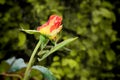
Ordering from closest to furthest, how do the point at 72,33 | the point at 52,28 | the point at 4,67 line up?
1. the point at 52,28
2. the point at 4,67
3. the point at 72,33

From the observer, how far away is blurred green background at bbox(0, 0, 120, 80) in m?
2.36

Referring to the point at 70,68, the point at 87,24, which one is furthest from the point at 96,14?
the point at 70,68

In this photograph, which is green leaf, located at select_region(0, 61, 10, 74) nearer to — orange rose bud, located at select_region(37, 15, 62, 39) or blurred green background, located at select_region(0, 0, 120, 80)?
orange rose bud, located at select_region(37, 15, 62, 39)

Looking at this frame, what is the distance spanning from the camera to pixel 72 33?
254 centimetres

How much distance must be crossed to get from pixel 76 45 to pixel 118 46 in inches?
20.0

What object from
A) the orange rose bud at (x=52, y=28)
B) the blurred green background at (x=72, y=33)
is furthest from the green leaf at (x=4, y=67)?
the blurred green background at (x=72, y=33)

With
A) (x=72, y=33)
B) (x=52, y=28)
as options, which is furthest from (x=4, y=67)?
(x=72, y=33)

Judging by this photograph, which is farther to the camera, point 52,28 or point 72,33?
point 72,33

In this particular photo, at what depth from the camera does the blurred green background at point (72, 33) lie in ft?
7.75

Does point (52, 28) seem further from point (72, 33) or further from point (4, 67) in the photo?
point (72, 33)

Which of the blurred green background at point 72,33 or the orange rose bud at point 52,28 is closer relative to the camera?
the orange rose bud at point 52,28

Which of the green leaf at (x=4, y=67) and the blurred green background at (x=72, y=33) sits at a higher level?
the blurred green background at (x=72, y=33)

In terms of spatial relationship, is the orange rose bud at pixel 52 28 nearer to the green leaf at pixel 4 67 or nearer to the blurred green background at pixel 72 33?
the green leaf at pixel 4 67

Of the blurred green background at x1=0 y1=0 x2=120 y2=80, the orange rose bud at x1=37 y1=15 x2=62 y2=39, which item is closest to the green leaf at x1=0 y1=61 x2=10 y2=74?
the orange rose bud at x1=37 y1=15 x2=62 y2=39
